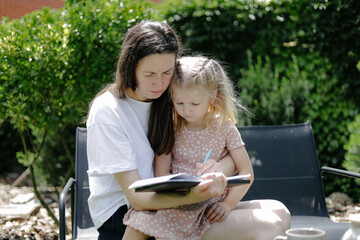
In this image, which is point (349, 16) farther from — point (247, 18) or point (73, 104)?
point (73, 104)

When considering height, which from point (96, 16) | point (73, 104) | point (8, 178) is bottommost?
point (8, 178)

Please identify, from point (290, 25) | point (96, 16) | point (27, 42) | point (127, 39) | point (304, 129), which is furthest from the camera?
point (290, 25)

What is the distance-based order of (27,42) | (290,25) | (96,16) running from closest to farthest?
(27,42) < (96,16) < (290,25)

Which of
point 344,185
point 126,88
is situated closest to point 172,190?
point 126,88

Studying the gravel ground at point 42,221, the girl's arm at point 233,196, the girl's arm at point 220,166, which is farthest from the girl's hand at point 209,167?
the gravel ground at point 42,221

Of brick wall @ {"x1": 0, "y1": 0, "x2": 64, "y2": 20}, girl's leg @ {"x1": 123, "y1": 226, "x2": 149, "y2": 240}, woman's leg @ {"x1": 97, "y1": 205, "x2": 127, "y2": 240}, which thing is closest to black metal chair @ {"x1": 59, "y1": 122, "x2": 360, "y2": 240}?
woman's leg @ {"x1": 97, "y1": 205, "x2": 127, "y2": 240}

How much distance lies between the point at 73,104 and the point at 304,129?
5.79ft

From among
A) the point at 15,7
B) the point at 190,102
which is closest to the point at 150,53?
the point at 190,102

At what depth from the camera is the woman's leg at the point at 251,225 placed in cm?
199

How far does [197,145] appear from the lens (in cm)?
235

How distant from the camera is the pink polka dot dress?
204 cm

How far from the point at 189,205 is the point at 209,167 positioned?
195 millimetres

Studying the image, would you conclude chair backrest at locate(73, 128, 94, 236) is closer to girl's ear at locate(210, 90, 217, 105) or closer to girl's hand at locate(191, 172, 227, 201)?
girl's ear at locate(210, 90, 217, 105)

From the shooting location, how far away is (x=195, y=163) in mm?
2328
